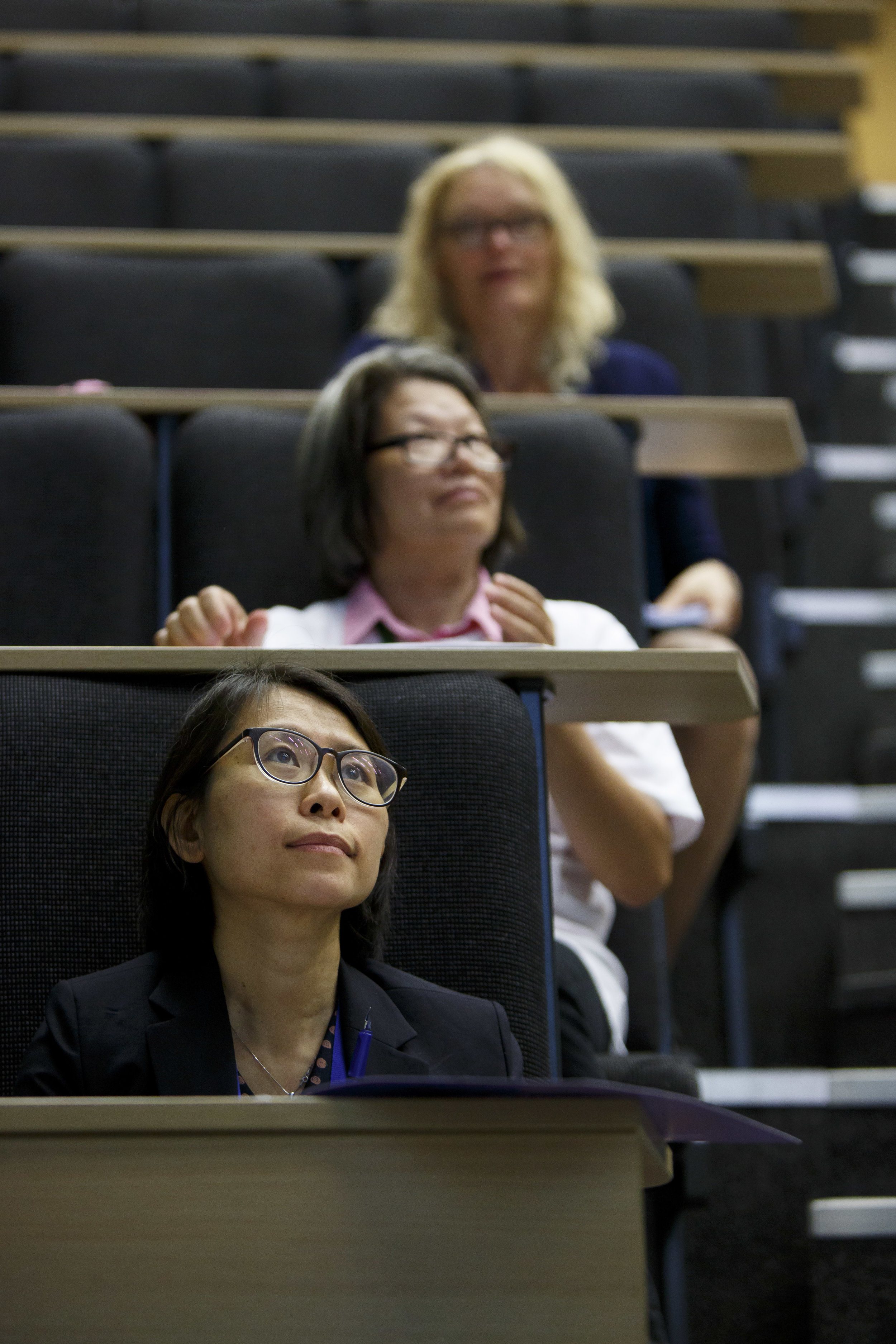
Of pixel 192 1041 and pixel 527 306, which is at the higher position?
pixel 527 306

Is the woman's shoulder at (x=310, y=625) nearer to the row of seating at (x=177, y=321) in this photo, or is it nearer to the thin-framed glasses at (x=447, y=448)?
the thin-framed glasses at (x=447, y=448)

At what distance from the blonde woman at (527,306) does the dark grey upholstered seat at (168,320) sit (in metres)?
0.05

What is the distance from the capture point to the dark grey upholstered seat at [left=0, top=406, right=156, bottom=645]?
808mm

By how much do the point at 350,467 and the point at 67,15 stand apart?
113 cm

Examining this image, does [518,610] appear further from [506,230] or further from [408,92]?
[408,92]

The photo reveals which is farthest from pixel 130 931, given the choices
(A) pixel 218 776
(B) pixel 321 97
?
(B) pixel 321 97

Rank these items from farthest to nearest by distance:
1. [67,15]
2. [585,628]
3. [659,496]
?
[67,15]
[659,496]
[585,628]

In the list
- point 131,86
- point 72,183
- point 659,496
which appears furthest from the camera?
point 131,86

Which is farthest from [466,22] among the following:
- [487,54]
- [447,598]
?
[447,598]

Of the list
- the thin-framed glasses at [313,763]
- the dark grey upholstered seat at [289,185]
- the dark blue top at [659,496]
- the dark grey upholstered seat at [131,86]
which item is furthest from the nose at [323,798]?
the dark grey upholstered seat at [131,86]

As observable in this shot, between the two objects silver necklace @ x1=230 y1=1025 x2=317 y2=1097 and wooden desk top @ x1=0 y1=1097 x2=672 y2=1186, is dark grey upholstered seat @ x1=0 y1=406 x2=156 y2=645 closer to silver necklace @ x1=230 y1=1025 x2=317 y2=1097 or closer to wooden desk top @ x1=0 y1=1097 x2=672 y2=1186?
silver necklace @ x1=230 y1=1025 x2=317 y2=1097

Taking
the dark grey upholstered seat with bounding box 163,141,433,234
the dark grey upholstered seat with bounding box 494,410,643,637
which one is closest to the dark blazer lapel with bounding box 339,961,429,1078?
the dark grey upholstered seat with bounding box 494,410,643,637

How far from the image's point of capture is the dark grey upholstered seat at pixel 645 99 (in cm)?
154

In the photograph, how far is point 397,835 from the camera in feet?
1.96
